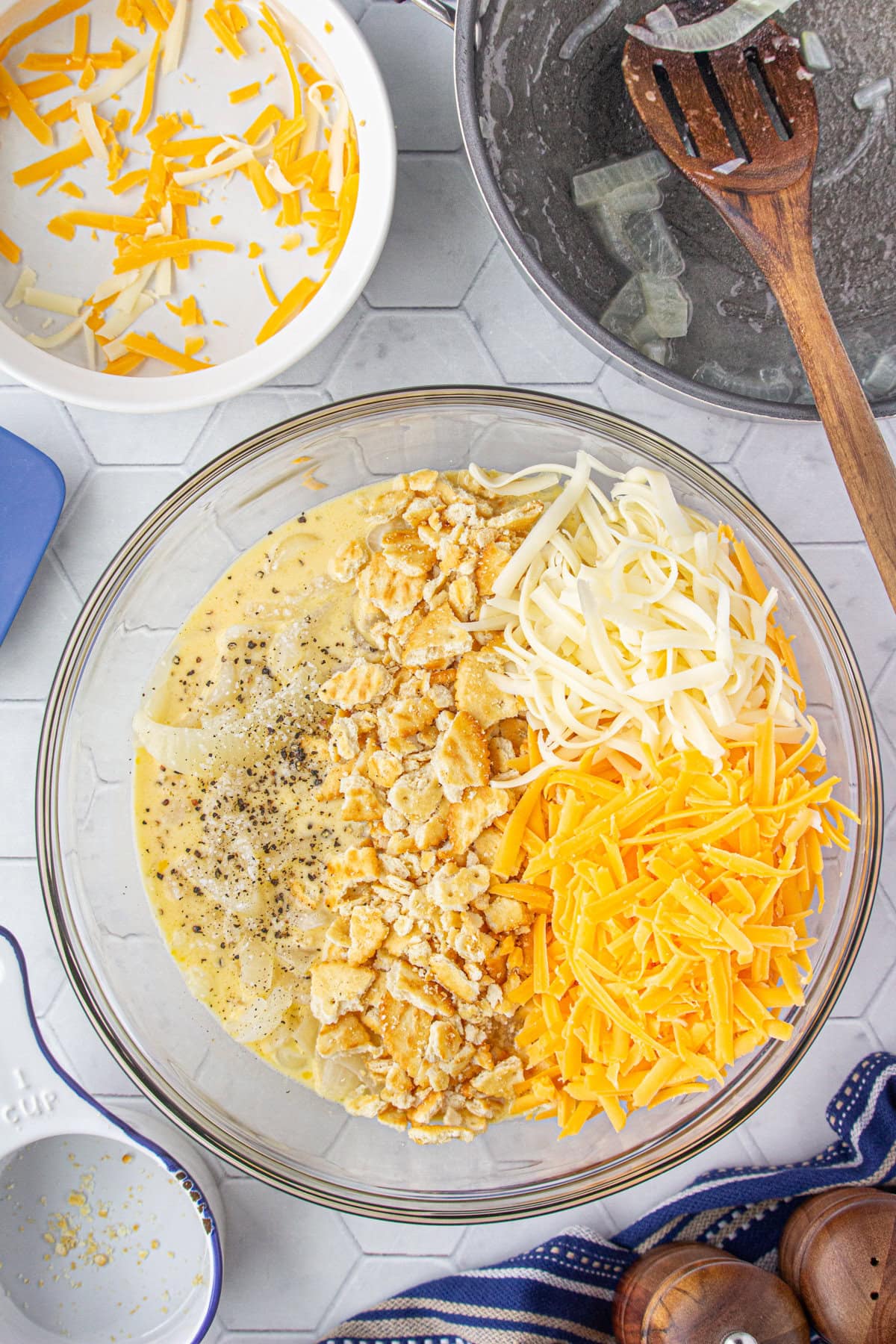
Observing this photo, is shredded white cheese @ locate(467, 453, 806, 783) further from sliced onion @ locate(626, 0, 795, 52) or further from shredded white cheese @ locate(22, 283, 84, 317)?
shredded white cheese @ locate(22, 283, 84, 317)

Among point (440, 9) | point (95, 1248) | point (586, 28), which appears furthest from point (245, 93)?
point (95, 1248)

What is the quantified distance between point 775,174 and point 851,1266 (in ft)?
4.95

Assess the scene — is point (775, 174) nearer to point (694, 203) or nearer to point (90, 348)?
point (694, 203)

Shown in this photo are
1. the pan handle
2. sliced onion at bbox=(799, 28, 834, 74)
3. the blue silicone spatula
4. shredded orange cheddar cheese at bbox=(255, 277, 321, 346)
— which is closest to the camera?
the pan handle

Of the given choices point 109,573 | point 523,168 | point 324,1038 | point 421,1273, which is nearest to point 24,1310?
point 421,1273

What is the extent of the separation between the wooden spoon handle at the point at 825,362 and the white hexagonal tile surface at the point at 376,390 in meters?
0.28

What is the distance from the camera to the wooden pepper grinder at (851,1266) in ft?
4.61

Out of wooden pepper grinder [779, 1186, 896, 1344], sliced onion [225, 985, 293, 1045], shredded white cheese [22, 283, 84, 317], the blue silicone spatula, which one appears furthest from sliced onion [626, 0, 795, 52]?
wooden pepper grinder [779, 1186, 896, 1344]

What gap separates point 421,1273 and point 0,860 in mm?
929

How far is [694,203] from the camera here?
4.06 ft

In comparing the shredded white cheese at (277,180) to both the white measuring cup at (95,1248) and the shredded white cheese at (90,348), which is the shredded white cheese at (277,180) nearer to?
the shredded white cheese at (90,348)

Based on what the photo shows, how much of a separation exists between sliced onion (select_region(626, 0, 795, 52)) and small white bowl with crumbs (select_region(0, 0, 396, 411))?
35 centimetres

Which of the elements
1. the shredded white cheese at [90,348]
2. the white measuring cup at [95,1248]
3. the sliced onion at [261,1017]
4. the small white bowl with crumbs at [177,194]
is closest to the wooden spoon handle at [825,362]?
the small white bowl with crumbs at [177,194]

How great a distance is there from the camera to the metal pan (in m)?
1.12
